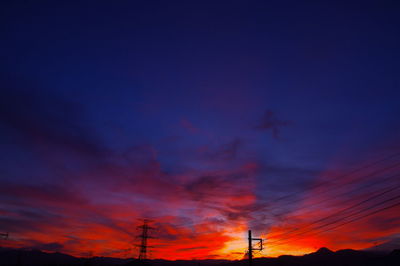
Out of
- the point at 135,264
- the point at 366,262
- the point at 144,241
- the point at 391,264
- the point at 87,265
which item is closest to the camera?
the point at 391,264

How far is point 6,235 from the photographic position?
87.0 metres

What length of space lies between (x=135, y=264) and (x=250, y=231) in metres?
71.1

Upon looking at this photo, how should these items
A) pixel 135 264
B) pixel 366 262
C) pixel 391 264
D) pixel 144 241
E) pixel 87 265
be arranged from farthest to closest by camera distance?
1. pixel 135 264
2. pixel 87 265
3. pixel 144 241
4. pixel 366 262
5. pixel 391 264

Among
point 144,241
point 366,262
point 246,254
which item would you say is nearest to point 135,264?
point 144,241

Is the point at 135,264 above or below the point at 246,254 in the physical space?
below

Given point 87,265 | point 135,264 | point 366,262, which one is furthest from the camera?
point 135,264

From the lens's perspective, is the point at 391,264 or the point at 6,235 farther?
the point at 6,235

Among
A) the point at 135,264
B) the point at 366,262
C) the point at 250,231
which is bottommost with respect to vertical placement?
the point at 135,264

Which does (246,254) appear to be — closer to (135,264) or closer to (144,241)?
(144,241)

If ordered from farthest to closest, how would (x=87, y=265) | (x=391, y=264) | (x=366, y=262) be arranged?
1. (x=87, y=265)
2. (x=366, y=262)
3. (x=391, y=264)

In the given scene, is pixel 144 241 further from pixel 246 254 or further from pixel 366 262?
pixel 366 262

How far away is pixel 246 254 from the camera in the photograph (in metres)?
48.9

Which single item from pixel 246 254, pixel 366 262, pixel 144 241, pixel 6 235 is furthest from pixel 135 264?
pixel 366 262

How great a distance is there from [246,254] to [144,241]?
38959mm
